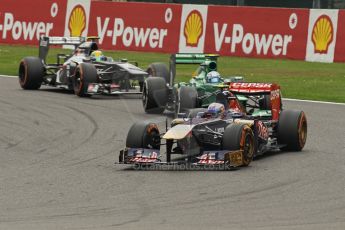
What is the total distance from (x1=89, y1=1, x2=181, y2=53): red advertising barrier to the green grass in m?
0.36

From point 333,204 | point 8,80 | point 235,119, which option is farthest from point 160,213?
point 8,80

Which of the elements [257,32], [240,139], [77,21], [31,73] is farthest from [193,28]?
[240,139]

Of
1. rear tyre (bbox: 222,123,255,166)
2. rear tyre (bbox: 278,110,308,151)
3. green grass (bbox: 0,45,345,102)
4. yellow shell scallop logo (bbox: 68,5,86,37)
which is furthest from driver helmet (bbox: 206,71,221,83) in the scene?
yellow shell scallop logo (bbox: 68,5,86,37)

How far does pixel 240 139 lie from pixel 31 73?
11749 millimetres

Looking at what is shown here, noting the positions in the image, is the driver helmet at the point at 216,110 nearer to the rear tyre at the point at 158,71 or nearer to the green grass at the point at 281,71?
the rear tyre at the point at 158,71

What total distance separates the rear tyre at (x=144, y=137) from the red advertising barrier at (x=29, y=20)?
22.0 m

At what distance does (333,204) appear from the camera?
1027 cm

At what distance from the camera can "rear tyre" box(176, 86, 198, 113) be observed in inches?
684

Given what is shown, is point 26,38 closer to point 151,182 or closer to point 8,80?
point 8,80

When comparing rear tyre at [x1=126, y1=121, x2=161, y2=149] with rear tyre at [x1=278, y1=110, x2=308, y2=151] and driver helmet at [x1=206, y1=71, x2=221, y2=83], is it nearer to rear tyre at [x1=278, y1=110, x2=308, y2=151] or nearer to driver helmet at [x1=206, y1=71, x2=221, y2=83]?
rear tyre at [x1=278, y1=110, x2=308, y2=151]

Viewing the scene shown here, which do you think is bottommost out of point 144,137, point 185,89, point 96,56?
point 144,137

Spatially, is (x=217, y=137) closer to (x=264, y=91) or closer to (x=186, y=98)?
(x=264, y=91)

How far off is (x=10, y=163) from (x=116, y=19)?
804 inches

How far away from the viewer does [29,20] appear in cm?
3575
